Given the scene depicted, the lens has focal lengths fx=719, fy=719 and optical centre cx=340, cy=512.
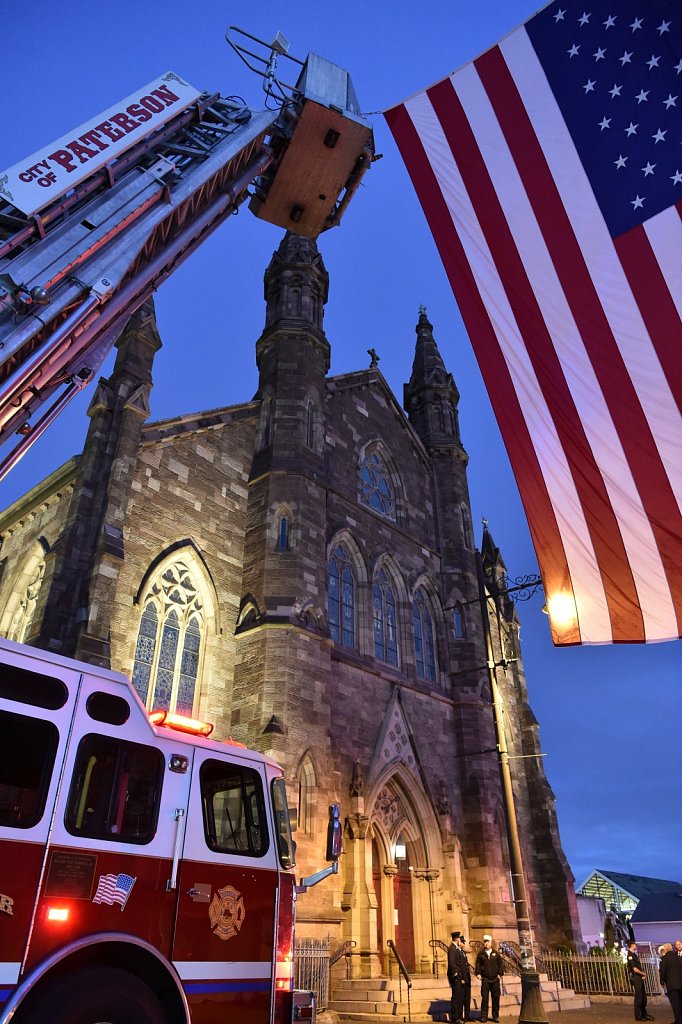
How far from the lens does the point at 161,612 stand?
16.0 m

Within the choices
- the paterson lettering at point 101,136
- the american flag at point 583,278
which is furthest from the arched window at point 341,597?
the paterson lettering at point 101,136

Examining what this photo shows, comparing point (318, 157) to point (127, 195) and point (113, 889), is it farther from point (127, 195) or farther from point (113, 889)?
point (113, 889)

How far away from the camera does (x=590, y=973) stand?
794 inches

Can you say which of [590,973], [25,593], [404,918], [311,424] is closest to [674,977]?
[404,918]

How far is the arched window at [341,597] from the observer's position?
63.3 feet

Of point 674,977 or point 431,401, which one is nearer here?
point 674,977

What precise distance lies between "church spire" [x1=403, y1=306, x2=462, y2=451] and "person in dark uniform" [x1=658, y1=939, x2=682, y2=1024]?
705 inches

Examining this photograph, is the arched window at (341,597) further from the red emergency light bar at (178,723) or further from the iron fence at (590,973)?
the red emergency light bar at (178,723)

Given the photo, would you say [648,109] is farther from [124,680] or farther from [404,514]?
[404,514]

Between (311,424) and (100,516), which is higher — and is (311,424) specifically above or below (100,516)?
above

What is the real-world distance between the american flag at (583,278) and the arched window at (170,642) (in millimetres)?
9160

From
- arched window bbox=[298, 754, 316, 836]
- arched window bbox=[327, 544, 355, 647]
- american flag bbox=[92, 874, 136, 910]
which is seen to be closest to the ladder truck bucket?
american flag bbox=[92, 874, 136, 910]

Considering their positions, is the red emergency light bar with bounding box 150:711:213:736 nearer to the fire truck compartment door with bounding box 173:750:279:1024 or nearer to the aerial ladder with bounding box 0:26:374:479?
the fire truck compartment door with bounding box 173:750:279:1024

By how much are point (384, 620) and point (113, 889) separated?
53.7ft
